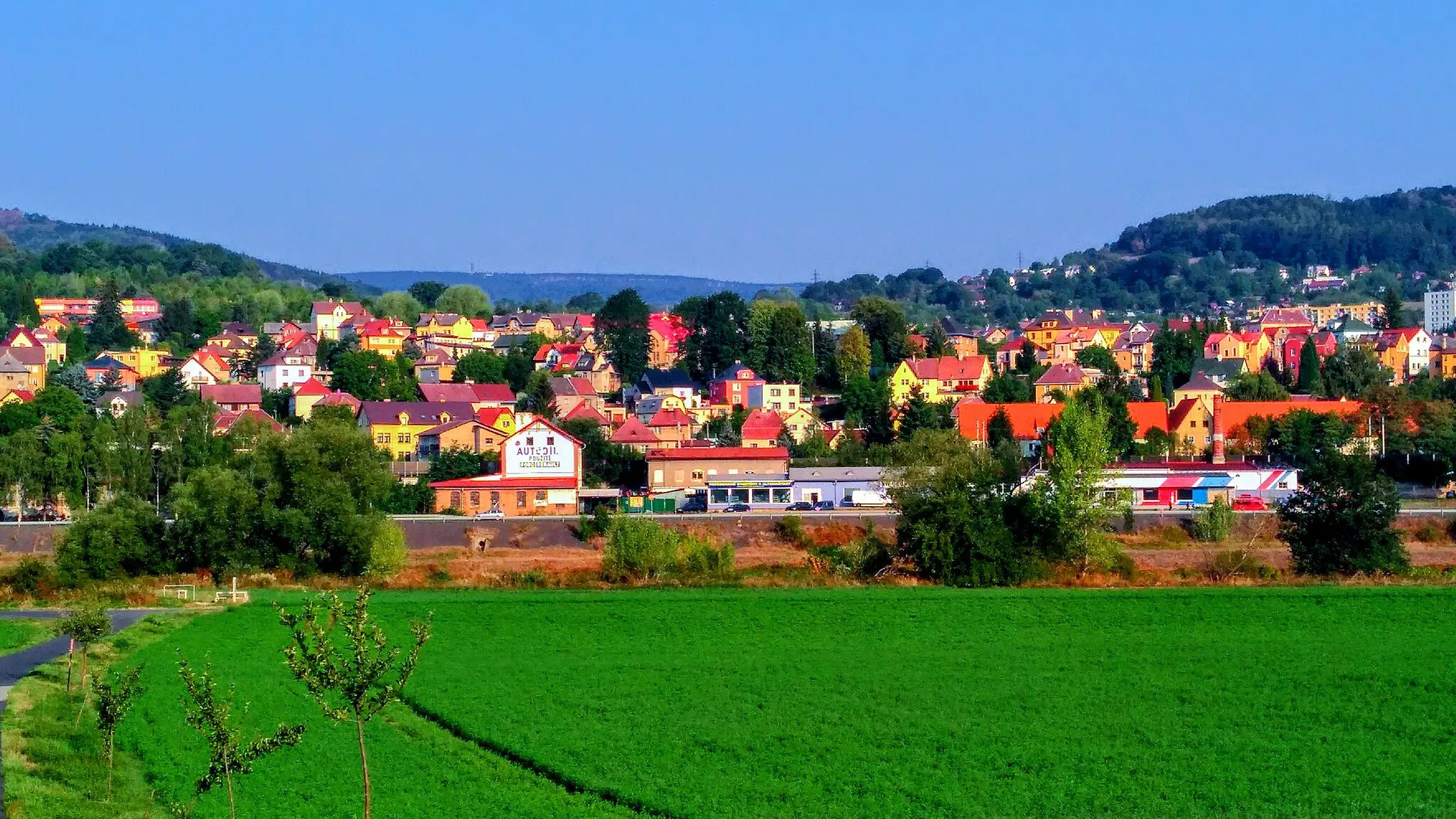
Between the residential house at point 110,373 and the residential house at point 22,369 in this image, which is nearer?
the residential house at point 110,373

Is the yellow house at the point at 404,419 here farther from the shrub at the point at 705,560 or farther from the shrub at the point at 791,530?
the shrub at the point at 705,560

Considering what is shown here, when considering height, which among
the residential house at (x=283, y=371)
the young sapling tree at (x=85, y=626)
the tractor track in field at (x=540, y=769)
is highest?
the residential house at (x=283, y=371)

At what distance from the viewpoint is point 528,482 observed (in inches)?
2211

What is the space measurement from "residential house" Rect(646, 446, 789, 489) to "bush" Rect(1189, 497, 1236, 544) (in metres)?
15.6

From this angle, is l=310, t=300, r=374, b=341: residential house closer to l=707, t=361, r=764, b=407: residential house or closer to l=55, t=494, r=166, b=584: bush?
l=707, t=361, r=764, b=407: residential house

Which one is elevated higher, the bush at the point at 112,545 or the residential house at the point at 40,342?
the residential house at the point at 40,342

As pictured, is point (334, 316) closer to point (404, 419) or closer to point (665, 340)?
point (665, 340)

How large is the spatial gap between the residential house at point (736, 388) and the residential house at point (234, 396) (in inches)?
880

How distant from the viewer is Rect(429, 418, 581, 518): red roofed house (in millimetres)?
55438

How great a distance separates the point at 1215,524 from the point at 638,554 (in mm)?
17914

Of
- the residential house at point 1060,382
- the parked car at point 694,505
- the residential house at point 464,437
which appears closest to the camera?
the parked car at point 694,505

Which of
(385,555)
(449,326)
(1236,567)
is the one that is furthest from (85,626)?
(449,326)

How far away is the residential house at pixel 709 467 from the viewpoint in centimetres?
5866

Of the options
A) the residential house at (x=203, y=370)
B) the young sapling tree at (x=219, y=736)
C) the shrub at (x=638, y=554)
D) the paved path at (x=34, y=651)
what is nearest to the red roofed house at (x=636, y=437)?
the shrub at (x=638, y=554)
